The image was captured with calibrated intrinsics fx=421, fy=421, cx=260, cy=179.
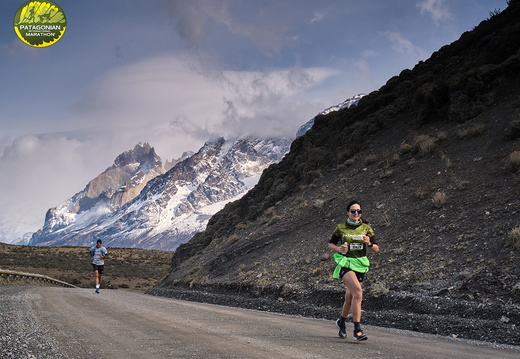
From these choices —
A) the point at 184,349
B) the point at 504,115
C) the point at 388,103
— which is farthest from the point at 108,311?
the point at 388,103

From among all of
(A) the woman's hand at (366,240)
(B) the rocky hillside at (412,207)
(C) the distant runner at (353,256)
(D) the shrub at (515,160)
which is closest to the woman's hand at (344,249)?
(C) the distant runner at (353,256)

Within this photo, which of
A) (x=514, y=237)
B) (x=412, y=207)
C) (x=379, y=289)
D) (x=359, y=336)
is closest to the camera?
(x=359, y=336)

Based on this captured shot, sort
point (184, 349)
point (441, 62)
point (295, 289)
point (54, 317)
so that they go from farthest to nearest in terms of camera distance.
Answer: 1. point (441, 62)
2. point (295, 289)
3. point (54, 317)
4. point (184, 349)

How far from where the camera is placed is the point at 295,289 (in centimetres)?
1518

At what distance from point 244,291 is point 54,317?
33.7 feet

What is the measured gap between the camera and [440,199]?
634 inches

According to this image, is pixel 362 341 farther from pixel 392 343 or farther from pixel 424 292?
pixel 424 292

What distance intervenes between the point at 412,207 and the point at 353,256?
11064 millimetres

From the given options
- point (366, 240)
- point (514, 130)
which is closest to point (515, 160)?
point (514, 130)

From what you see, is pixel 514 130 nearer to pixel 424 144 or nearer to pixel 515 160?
pixel 515 160

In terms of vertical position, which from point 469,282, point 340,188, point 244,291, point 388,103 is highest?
point 388,103


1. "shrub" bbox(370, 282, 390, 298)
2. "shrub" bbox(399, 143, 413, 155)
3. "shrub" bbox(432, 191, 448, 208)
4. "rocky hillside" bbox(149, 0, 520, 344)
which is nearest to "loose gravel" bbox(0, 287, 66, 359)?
"rocky hillside" bbox(149, 0, 520, 344)

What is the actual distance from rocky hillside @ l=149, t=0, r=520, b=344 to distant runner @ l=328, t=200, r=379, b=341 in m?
2.48

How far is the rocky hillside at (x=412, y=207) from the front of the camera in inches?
413
